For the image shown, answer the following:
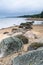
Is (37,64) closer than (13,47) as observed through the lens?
Yes

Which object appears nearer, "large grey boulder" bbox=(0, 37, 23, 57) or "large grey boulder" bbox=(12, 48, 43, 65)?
"large grey boulder" bbox=(12, 48, 43, 65)

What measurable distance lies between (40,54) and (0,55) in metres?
3.18

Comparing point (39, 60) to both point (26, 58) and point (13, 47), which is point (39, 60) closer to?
point (26, 58)

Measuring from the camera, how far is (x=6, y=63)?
8727 mm

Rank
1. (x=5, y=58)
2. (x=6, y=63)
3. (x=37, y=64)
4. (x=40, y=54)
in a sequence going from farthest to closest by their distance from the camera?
1. (x=5, y=58)
2. (x=6, y=63)
3. (x=40, y=54)
4. (x=37, y=64)

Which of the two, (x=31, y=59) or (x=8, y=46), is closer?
(x=31, y=59)

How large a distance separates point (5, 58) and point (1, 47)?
2.12 ft

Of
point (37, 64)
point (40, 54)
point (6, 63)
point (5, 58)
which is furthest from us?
point (5, 58)

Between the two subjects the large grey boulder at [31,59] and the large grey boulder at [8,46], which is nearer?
the large grey boulder at [31,59]

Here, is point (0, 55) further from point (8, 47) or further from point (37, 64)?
point (37, 64)

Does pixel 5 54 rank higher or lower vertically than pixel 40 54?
lower

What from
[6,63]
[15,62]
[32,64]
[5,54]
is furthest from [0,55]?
[32,64]

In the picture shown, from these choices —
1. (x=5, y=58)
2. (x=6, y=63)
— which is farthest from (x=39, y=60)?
Result: (x=5, y=58)

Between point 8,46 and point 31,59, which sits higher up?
point 31,59
